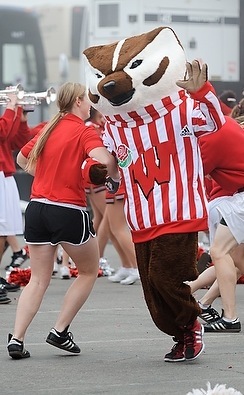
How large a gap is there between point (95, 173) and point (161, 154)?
0.42 meters

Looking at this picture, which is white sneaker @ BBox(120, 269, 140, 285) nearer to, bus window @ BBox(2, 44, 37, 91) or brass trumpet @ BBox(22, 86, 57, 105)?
brass trumpet @ BBox(22, 86, 57, 105)

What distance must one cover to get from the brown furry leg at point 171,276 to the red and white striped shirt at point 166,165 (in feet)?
0.23

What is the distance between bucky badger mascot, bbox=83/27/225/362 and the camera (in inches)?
297

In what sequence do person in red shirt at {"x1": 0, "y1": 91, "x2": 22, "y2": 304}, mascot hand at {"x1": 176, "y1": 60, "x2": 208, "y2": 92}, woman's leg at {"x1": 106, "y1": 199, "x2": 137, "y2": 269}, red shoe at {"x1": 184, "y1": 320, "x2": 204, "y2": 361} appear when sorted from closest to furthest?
mascot hand at {"x1": 176, "y1": 60, "x2": 208, "y2": 92}, red shoe at {"x1": 184, "y1": 320, "x2": 204, "y2": 361}, person in red shirt at {"x1": 0, "y1": 91, "x2": 22, "y2": 304}, woman's leg at {"x1": 106, "y1": 199, "x2": 137, "y2": 269}

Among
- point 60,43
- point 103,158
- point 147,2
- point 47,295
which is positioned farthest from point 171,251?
point 60,43

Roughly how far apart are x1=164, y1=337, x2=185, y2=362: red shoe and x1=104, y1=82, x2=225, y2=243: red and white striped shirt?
747mm

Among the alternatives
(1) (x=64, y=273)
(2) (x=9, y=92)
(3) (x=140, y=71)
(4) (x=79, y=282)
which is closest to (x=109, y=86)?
(3) (x=140, y=71)

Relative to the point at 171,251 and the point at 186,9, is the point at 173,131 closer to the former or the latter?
the point at 171,251

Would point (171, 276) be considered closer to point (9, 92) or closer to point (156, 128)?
point (156, 128)

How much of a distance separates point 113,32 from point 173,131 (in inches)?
540

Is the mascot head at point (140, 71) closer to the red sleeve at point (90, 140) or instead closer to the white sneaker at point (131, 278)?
the red sleeve at point (90, 140)

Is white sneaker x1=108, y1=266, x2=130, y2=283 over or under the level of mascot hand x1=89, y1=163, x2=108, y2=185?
under

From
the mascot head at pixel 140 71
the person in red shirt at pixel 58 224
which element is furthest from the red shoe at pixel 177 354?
the mascot head at pixel 140 71

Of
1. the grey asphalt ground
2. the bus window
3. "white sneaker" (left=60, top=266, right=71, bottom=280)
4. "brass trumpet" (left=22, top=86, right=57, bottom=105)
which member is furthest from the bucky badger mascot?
the bus window
